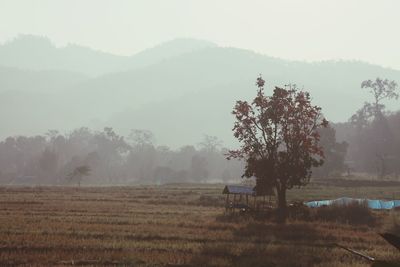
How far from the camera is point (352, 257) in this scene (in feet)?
69.7

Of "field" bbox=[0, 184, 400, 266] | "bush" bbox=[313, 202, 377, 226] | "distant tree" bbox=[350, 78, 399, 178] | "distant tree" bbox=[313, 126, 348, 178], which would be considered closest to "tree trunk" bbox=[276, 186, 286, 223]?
"field" bbox=[0, 184, 400, 266]

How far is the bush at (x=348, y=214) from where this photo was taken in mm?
36875

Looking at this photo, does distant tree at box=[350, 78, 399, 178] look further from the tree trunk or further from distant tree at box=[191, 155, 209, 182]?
the tree trunk

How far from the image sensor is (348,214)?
37750 mm

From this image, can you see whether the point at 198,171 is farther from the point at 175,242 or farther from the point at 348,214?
the point at 175,242

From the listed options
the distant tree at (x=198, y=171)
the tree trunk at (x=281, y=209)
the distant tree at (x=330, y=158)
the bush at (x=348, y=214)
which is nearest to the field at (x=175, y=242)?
the tree trunk at (x=281, y=209)

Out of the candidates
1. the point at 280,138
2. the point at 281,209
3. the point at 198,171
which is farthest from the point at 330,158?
the point at 281,209

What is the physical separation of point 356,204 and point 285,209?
6131 mm

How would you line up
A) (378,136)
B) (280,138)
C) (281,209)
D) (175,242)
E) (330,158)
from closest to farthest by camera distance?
(175,242) → (281,209) → (280,138) → (330,158) → (378,136)

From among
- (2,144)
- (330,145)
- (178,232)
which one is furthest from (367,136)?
(2,144)

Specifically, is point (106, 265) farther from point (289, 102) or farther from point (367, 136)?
point (367, 136)

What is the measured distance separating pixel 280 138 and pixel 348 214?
8420 mm

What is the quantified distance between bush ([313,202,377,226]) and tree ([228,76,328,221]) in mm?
2884

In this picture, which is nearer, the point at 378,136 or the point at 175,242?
the point at 175,242
